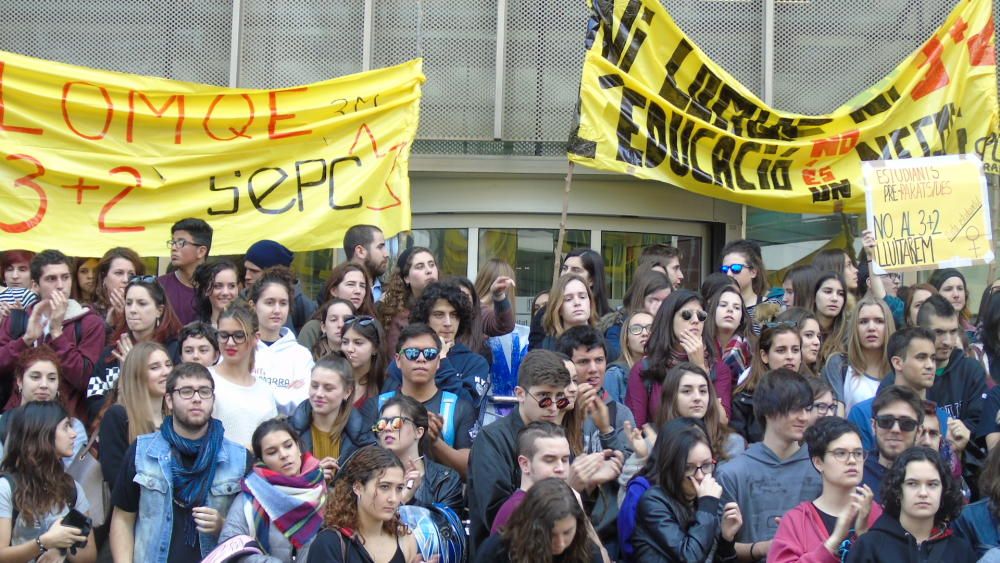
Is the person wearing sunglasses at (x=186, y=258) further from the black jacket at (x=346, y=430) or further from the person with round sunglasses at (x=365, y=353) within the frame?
the black jacket at (x=346, y=430)

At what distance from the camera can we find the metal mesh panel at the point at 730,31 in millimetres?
12250

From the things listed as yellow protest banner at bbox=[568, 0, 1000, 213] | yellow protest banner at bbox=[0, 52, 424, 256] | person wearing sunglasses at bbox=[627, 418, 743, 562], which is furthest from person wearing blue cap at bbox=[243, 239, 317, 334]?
person wearing sunglasses at bbox=[627, 418, 743, 562]

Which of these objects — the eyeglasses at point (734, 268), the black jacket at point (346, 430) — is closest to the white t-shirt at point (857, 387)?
the eyeglasses at point (734, 268)

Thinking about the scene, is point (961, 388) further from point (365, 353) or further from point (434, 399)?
point (365, 353)

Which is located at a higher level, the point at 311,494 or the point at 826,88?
the point at 826,88

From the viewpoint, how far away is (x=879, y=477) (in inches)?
278

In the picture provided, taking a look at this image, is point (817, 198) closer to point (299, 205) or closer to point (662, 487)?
point (299, 205)

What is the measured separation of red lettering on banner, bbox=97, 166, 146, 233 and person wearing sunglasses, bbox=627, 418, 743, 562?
5.11 m

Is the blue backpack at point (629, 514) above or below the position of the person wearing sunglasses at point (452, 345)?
below

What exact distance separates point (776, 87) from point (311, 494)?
6972 millimetres

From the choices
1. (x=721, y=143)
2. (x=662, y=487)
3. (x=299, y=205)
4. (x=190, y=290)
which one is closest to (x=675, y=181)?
(x=721, y=143)

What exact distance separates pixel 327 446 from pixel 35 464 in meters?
1.43

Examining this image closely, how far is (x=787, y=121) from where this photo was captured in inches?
441

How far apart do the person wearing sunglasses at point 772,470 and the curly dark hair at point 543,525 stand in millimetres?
1139
